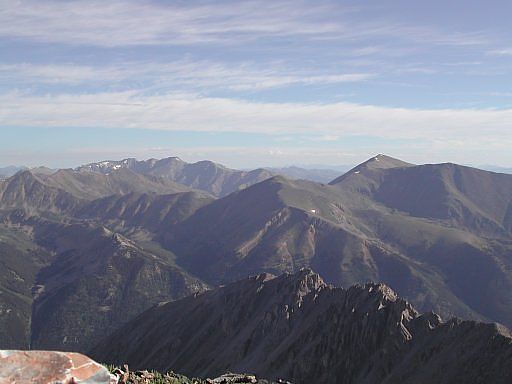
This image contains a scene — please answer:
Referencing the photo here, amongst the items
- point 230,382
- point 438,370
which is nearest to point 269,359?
point 438,370

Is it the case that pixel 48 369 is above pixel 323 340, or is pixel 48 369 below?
above

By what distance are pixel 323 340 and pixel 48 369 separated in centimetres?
11445

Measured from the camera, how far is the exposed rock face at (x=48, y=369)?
88.0 ft

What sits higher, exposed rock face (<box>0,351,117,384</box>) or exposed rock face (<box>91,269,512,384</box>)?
exposed rock face (<box>0,351,117,384</box>)

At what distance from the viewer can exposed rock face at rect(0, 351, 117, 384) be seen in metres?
26.8

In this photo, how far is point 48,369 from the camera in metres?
27.3

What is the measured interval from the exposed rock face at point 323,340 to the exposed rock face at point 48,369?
83.2m

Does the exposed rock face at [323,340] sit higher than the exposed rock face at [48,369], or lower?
lower

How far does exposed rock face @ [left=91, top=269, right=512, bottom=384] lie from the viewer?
104125mm

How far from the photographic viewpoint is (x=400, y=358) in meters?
117

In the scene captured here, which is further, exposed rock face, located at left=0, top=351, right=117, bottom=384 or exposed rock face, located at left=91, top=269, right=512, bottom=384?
exposed rock face, located at left=91, top=269, right=512, bottom=384

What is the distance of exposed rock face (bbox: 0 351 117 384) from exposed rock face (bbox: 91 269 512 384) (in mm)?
83241

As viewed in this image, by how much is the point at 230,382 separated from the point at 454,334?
2865 inches

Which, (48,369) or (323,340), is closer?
(48,369)
